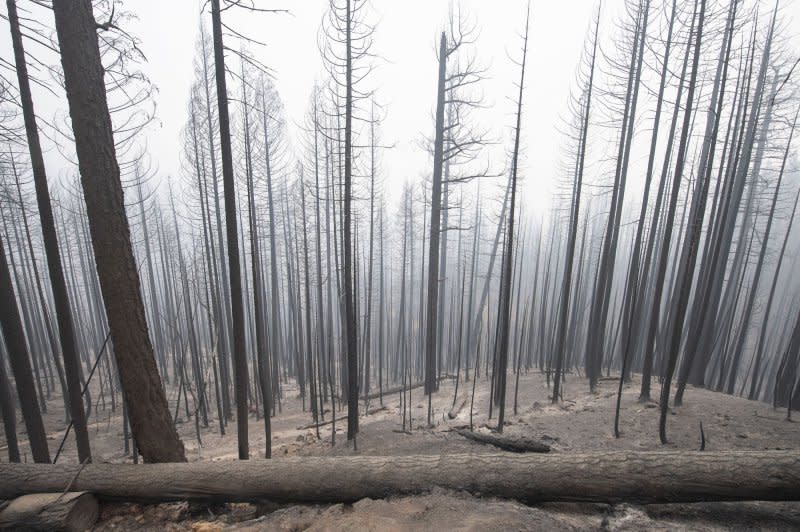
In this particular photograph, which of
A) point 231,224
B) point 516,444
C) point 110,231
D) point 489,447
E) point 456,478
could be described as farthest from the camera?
point 489,447

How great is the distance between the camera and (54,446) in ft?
Result: 29.2

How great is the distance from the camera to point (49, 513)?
268 centimetres

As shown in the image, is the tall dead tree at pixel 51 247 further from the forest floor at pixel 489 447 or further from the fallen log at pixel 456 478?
the forest floor at pixel 489 447

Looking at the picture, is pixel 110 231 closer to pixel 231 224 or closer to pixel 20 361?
pixel 231 224

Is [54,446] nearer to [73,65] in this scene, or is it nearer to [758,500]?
[73,65]

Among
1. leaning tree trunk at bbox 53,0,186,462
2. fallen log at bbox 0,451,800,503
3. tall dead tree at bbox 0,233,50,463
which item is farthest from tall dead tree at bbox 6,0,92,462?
leaning tree trunk at bbox 53,0,186,462

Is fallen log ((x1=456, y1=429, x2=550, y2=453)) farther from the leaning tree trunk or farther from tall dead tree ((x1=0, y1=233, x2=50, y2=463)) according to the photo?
tall dead tree ((x1=0, y1=233, x2=50, y2=463))

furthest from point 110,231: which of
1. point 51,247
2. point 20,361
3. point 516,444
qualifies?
point 516,444

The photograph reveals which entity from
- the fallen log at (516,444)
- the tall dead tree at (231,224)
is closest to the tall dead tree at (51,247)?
the tall dead tree at (231,224)

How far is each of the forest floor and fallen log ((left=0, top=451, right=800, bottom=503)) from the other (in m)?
0.12

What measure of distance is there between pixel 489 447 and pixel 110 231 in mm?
5134

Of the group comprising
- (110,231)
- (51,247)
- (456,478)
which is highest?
(110,231)

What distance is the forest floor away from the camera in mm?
2316

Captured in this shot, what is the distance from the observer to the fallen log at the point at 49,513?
8.64ft
